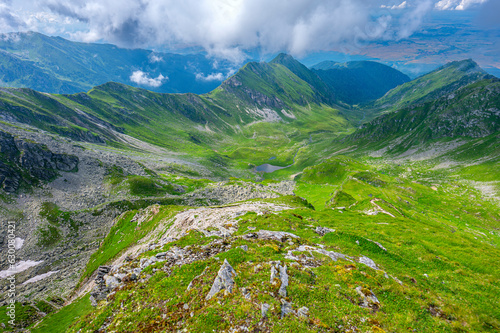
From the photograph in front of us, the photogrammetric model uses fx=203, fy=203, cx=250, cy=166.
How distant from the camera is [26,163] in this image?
3708 inches

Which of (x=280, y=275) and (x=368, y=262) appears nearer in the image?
(x=280, y=275)

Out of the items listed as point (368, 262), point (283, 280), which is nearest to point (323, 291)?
point (283, 280)

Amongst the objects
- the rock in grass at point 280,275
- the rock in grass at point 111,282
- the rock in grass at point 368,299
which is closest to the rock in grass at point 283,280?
the rock in grass at point 280,275

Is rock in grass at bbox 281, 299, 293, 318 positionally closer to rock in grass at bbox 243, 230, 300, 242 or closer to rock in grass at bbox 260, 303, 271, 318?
rock in grass at bbox 260, 303, 271, 318

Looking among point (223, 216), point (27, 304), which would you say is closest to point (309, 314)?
point (223, 216)

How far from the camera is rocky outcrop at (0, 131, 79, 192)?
284ft

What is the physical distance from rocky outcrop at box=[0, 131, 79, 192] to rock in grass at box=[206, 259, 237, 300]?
11507 cm

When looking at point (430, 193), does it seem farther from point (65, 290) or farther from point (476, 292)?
point (65, 290)

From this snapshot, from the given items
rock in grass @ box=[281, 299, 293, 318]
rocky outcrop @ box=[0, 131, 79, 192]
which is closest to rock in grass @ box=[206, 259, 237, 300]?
rock in grass @ box=[281, 299, 293, 318]

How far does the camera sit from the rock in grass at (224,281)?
53.9 ft

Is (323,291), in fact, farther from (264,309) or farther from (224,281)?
(224,281)

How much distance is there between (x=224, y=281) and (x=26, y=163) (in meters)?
128

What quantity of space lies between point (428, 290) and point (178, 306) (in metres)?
21.5

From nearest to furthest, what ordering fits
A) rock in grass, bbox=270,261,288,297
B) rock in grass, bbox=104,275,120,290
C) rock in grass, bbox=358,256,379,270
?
rock in grass, bbox=270,261,288,297 < rock in grass, bbox=358,256,379,270 < rock in grass, bbox=104,275,120,290
